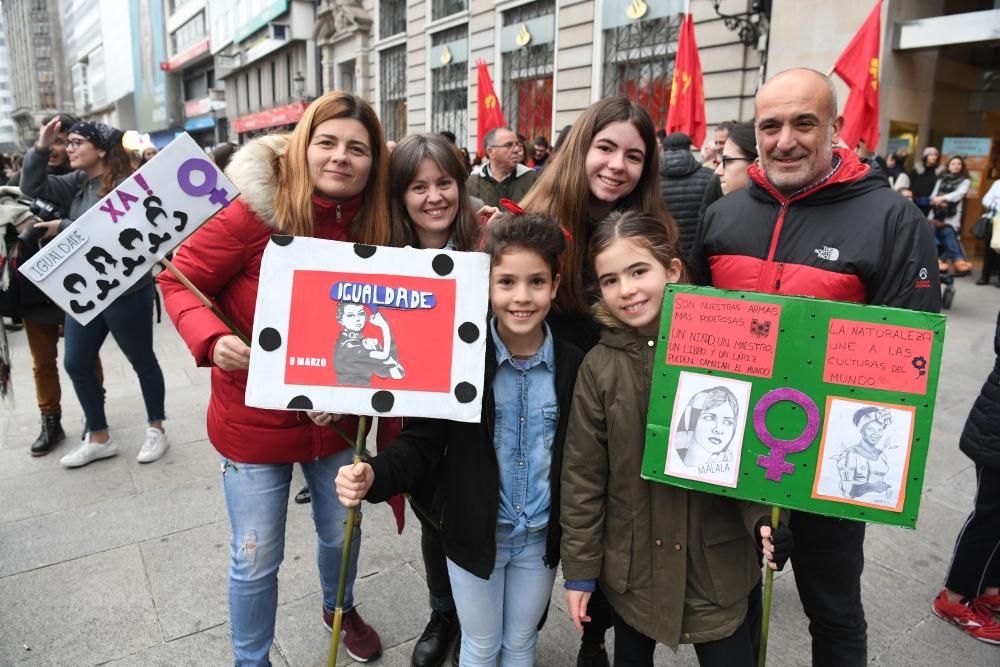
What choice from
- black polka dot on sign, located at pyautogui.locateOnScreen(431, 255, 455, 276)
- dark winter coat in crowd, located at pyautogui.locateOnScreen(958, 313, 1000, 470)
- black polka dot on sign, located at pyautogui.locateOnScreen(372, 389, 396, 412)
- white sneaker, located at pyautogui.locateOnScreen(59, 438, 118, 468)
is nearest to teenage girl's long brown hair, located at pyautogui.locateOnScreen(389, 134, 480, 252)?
black polka dot on sign, located at pyautogui.locateOnScreen(431, 255, 455, 276)

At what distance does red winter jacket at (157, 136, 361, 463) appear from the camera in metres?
1.98

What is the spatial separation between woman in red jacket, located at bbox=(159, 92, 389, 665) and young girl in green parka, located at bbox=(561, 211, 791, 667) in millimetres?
866

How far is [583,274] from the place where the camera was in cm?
234

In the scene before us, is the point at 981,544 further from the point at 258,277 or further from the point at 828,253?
the point at 258,277

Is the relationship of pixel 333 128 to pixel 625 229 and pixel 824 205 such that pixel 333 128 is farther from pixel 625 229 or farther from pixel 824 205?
pixel 824 205

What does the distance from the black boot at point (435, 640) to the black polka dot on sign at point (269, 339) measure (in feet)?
4.72

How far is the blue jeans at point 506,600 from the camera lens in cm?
197

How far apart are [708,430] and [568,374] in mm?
467

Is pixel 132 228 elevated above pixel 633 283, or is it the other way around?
pixel 132 228

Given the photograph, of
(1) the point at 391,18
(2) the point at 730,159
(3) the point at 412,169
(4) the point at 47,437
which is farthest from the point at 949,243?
(1) the point at 391,18

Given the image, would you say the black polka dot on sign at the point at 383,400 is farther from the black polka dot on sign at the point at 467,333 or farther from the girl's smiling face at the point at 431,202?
Result: the girl's smiling face at the point at 431,202

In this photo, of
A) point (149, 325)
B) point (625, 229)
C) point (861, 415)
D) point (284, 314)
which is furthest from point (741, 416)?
point (149, 325)

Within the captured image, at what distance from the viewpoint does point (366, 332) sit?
1740 millimetres

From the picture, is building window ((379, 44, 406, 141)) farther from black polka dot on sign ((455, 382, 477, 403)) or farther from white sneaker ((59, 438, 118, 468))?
black polka dot on sign ((455, 382, 477, 403))
